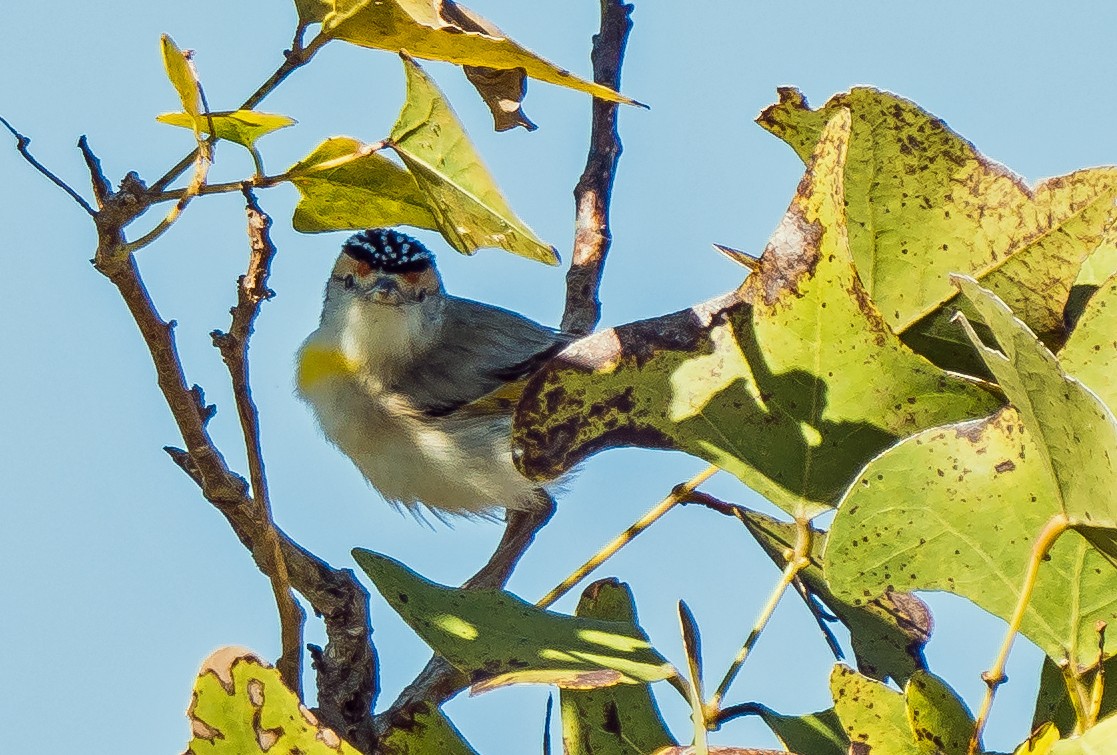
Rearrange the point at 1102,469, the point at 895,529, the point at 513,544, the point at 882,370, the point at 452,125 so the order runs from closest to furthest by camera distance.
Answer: the point at 1102,469 < the point at 895,529 < the point at 882,370 < the point at 452,125 < the point at 513,544

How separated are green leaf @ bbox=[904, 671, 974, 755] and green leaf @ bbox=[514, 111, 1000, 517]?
304 mm

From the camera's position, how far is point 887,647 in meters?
1.81

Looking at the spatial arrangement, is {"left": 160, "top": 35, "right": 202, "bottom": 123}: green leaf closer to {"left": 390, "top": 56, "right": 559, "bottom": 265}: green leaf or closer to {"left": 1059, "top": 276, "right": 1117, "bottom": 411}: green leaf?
{"left": 390, "top": 56, "right": 559, "bottom": 265}: green leaf

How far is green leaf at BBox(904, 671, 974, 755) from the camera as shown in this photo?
1.22 m

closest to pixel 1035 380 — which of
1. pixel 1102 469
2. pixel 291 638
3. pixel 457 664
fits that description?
pixel 1102 469

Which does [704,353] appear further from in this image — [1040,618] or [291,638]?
[291,638]

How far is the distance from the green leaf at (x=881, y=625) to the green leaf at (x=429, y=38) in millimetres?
650

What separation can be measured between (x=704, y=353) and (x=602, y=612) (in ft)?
1.49

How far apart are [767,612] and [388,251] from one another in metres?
3.81

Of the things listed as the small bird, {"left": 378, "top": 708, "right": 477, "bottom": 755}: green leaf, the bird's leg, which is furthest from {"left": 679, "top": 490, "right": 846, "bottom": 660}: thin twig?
the small bird

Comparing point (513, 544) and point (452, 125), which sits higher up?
point (513, 544)

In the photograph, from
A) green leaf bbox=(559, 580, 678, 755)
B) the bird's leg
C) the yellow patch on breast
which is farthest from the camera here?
the yellow patch on breast

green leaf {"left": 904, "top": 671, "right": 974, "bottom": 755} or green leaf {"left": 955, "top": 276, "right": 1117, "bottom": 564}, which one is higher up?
green leaf {"left": 955, "top": 276, "right": 1117, "bottom": 564}

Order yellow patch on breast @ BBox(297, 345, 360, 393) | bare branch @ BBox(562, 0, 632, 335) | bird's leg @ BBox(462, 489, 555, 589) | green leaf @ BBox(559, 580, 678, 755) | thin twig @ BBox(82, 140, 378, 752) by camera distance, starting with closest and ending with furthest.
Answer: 1. thin twig @ BBox(82, 140, 378, 752)
2. green leaf @ BBox(559, 580, 678, 755)
3. bare branch @ BBox(562, 0, 632, 335)
4. bird's leg @ BBox(462, 489, 555, 589)
5. yellow patch on breast @ BBox(297, 345, 360, 393)
